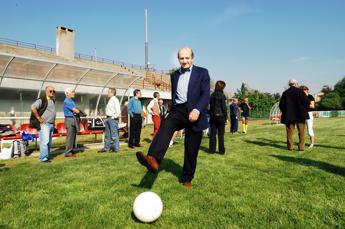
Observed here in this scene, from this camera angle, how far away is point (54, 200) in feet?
13.8

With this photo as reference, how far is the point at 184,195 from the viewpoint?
4.27 metres

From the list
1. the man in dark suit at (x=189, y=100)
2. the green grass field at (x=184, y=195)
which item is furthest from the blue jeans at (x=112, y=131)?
the man in dark suit at (x=189, y=100)

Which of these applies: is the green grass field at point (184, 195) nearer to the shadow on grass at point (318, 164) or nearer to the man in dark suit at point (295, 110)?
the shadow on grass at point (318, 164)

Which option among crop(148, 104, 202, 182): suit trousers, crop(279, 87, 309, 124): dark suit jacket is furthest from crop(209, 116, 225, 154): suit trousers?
crop(148, 104, 202, 182): suit trousers

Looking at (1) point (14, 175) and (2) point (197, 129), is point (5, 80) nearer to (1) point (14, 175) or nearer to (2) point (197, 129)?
(1) point (14, 175)

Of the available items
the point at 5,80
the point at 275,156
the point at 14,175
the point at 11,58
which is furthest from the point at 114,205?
the point at 5,80

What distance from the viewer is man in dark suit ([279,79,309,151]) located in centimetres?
900

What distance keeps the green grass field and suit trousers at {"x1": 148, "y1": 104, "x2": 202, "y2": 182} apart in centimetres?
38

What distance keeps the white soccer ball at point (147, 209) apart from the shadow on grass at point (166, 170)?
4.50 ft

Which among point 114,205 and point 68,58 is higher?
point 68,58

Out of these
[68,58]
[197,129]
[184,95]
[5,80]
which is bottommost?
[197,129]

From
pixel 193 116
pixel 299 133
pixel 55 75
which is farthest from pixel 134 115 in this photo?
pixel 193 116

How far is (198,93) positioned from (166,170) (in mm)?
2057

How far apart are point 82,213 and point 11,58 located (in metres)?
7.79
